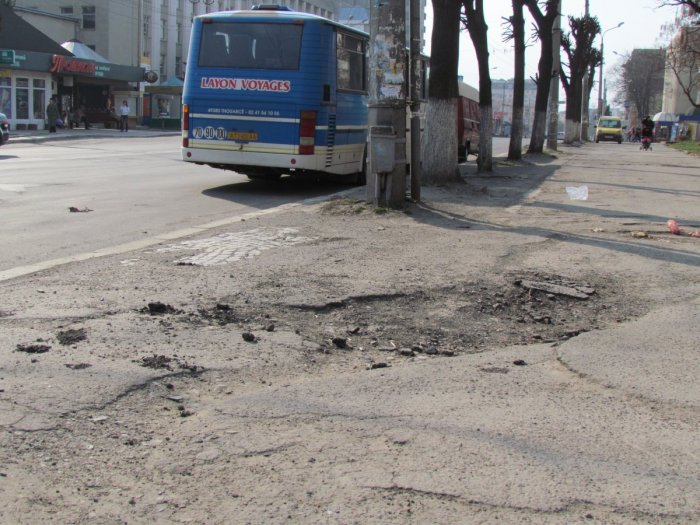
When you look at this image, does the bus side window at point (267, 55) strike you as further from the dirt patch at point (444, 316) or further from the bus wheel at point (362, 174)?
the dirt patch at point (444, 316)

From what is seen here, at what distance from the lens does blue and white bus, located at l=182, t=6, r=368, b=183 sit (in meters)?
12.9

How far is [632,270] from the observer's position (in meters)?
7.18

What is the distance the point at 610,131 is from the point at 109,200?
64.8 metres

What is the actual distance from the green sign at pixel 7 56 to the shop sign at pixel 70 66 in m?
3.50

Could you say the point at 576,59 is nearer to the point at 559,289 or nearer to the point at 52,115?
the point at 52,115

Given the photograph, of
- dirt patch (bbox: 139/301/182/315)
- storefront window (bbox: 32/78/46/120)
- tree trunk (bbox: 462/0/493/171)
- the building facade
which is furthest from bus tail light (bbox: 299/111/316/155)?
the building facade

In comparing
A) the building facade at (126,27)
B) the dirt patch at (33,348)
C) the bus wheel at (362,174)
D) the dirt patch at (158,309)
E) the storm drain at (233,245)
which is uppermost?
the building facade at (126,27)

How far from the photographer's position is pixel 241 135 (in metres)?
13.1

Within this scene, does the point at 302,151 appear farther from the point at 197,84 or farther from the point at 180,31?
the point at 180,31

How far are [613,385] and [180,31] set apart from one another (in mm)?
71309

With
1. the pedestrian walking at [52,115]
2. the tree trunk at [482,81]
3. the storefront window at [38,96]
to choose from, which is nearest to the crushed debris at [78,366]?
the tree trunk at [482,81]

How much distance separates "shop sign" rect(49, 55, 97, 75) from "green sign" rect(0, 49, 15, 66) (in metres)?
3.50

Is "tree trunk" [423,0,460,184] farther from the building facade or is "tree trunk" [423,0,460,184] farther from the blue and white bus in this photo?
the building facade

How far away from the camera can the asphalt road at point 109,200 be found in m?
8.24
